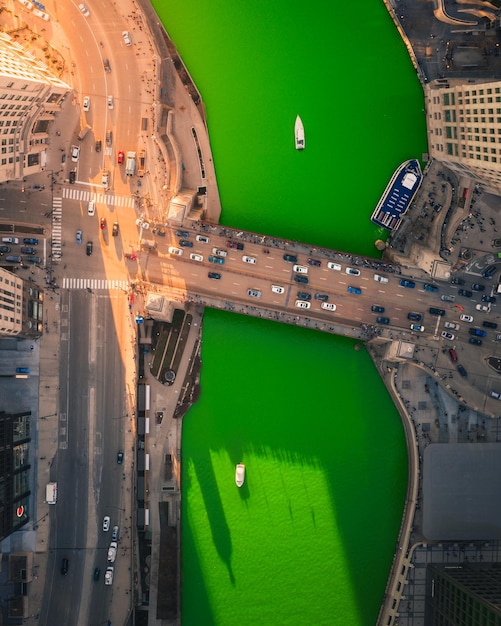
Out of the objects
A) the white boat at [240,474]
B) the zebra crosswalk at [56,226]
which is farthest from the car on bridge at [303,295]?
the zebra crosswalk at [56,226]

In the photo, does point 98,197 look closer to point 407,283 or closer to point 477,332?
point 407,283

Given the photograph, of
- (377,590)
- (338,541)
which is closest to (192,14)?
(338,541)

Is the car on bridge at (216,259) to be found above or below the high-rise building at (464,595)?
above

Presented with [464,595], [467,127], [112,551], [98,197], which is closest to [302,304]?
[467,127]

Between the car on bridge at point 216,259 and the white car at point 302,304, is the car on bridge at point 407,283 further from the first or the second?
the car on bridge at point 216,259

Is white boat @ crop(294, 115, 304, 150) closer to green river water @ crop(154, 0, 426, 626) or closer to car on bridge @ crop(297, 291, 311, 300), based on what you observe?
green river water @ crop(154, 0, 426, 626)

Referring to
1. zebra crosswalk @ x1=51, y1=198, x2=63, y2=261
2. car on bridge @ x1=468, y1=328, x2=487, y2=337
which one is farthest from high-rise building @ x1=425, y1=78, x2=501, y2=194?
zebra crosswalk @ x1=51, y1=198, x2=63, y2=261

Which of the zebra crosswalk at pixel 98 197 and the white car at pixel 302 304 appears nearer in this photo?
the white car at pixel 302 304
